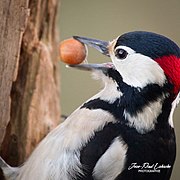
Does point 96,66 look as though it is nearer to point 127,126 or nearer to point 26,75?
point 127,126

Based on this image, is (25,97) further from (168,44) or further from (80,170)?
(168,44)

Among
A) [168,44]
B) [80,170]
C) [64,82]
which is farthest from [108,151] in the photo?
[64,82]

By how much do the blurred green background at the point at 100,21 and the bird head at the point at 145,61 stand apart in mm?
1144

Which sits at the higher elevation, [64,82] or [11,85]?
[11,85]

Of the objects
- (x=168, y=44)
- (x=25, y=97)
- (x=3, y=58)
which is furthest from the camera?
(x=25, y=97)

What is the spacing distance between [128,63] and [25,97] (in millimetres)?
509

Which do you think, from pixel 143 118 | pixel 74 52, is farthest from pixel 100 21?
pixel 143 118

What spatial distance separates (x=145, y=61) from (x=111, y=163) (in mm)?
337

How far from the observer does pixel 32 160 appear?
7.75 feet

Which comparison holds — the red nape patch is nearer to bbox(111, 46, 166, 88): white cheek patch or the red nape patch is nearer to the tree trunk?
bbox(111, 46, 166, 88): white cheek patch

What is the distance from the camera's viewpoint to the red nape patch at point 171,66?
85.2 inches

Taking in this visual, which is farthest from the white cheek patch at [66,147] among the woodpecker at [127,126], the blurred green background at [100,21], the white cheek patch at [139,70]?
the blurred green background at [100,21]

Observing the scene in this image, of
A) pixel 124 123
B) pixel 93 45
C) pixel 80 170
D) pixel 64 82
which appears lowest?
pixel 64 82

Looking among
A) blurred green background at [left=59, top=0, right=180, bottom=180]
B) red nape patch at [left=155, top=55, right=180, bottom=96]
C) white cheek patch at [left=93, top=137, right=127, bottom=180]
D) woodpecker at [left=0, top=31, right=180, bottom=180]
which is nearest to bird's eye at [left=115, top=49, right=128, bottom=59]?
woodpecker at [left=0, top=31, right=180, bottom=180]
